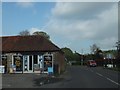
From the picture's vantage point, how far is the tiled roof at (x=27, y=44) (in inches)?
1738

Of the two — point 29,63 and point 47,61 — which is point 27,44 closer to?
point 29,63

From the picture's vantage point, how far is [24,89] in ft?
67.4

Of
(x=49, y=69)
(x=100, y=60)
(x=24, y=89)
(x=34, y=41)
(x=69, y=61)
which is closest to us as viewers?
(x=24, y=89)

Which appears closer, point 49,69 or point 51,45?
point 49,69

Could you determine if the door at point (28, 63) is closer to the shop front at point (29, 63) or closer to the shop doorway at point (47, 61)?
the shop front at point (29, 63)

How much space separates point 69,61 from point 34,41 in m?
71.7

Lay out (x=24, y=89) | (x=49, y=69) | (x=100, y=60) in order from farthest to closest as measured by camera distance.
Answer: (x=100, y=60) < (x=49, y=69) < (x=24, y=89)

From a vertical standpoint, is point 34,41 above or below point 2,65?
above

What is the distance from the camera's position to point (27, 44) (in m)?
46.0

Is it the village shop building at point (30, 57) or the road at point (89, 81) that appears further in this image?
the village shop building at point (30, 57)

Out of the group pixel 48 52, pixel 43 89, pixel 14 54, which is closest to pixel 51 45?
pixel 48 52

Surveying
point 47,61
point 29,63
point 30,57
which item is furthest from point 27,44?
point 47,61

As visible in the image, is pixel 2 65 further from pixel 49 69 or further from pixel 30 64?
pixel 49 69

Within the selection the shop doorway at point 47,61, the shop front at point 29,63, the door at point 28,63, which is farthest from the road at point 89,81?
the door at point 28,63
